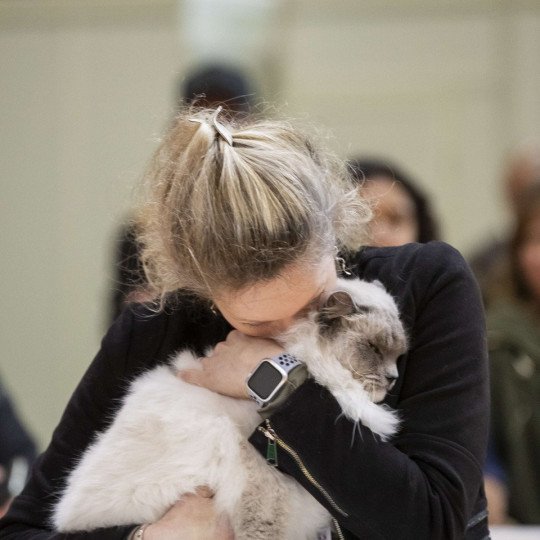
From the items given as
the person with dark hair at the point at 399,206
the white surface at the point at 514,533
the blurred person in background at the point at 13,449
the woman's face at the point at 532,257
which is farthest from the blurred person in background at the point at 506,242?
the blurred person in background at the point at 13,449

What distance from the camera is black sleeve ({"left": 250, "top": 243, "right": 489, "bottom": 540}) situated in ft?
5.24

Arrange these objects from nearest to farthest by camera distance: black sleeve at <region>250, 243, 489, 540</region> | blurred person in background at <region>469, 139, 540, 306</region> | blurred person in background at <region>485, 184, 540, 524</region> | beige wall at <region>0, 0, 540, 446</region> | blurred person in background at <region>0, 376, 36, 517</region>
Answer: black sleeve at <region>250, 243, 489, 540</region> → blurred person in background at <region>0, 376, 36, 517</region> → blurred person in background at <region>485, 184, 540, 524</region> → blurred person in background at <region>469, 139, 540, 306</region> → beige wall at <region>0, 0, 540, 446</region>

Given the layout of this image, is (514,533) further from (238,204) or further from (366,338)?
(238,204)

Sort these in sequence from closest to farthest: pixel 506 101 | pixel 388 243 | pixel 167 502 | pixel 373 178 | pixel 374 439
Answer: pixel 374 439
pixel 167 502
pixel 388 243
pixel 373 178
pixel 506 101

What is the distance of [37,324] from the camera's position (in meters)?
6.19

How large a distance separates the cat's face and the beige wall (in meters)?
4.24

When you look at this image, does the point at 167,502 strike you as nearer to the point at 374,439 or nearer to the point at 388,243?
the point at 374,439

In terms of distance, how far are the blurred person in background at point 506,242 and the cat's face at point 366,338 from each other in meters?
1.86

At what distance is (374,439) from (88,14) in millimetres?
5204

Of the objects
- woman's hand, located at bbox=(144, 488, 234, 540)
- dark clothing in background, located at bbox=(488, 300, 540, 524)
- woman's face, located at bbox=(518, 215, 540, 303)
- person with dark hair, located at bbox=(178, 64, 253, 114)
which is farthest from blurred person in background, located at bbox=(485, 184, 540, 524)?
woman's hand, located at bbox=(144, 488, 234, 540)

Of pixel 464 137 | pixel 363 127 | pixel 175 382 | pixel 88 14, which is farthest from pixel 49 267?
pixel 175 382

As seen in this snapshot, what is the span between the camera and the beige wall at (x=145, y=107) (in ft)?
19.9

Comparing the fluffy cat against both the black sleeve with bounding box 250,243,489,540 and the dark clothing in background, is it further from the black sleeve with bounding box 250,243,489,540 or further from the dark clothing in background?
the dark clothing in background

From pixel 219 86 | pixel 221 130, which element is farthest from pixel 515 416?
pixel 221 130
